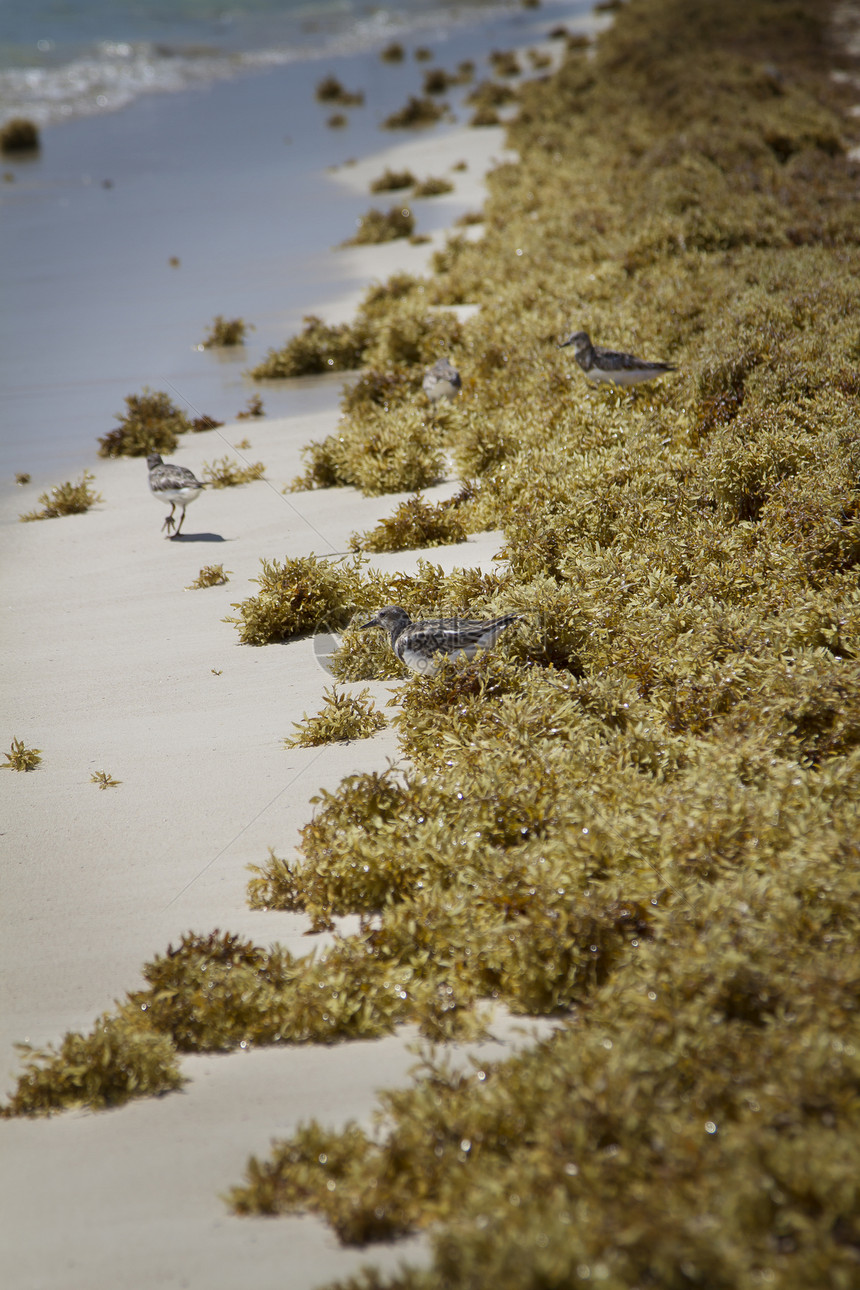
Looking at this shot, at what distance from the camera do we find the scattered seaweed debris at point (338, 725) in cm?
483

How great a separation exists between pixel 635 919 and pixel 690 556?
2781 mm

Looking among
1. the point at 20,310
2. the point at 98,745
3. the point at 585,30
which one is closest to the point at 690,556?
the point at 98,745

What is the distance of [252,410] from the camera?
10.0m

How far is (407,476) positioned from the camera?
308 inches

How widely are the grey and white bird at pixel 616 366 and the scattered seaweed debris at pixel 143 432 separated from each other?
3747 millimetres

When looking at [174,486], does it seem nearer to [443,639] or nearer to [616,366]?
[443,639]

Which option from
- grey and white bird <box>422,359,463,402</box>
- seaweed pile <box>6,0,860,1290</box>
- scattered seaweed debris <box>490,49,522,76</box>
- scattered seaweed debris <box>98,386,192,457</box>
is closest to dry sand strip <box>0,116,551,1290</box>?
seaweed pile <box>6,0,860,1290</box>

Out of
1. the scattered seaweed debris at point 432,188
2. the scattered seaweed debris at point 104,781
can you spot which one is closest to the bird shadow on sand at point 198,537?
the scattered seaweed debris at point 104,781

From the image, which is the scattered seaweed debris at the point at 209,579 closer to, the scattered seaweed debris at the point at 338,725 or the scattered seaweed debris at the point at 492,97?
the scattered seaweed debris at the point at 338,725

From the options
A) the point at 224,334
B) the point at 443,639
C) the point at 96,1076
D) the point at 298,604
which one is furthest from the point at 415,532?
the point at 224,334

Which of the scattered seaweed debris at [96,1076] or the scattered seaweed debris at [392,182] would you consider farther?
the scattered seaweed debris at [392,182]

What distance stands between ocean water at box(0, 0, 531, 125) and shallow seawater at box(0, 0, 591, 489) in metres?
4.26

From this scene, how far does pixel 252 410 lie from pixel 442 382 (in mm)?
2053

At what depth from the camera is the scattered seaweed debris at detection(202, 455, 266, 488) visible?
8492 millimetres
